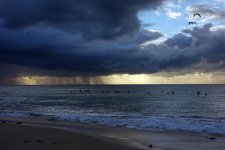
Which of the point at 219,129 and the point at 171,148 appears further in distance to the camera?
the point at 219,129

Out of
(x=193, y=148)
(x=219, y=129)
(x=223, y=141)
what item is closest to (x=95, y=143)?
(x=193, y=148)

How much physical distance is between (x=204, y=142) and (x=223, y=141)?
4.14 ft

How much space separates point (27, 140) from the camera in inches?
654

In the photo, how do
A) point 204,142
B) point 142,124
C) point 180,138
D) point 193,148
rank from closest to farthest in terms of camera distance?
1. point 193,148
2. point 204,142
3. point 180,138
4. point 142,124

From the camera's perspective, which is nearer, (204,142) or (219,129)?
(204,142)

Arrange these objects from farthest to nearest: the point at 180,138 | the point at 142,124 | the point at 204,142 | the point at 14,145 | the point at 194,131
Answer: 1. the point at 142,124
2. the point at 194,131
3. the point at 180,138
4. the point at 204,142
5. the point at 14,145

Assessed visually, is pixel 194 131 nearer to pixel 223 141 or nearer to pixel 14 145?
pixel 223 141

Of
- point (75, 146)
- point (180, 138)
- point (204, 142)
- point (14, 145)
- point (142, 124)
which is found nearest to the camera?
point (14, 145)

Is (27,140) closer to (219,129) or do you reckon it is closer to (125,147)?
(125,147)

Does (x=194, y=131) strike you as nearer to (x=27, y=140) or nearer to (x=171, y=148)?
(x=171, y=148)

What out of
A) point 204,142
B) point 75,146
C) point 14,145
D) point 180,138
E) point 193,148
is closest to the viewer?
point 14,145

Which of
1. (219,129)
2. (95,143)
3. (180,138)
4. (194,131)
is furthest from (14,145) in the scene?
(219,129)

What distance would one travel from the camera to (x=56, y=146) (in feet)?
50.3

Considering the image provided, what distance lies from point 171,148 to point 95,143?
3.85 metres
